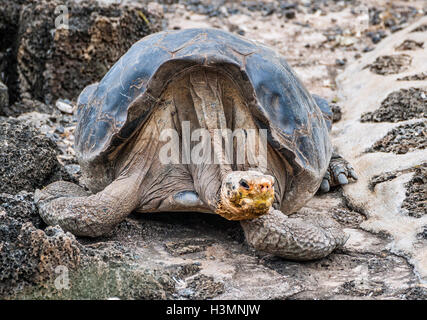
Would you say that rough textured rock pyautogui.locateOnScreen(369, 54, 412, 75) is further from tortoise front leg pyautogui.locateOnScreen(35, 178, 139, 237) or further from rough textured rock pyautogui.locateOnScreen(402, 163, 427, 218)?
tortoise front leg pyautogui.locateOnScreen(35, 178, 139, 237)

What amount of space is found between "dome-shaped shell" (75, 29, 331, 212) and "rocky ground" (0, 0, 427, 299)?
0.48m

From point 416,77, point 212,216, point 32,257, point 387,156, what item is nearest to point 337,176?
point 387,156

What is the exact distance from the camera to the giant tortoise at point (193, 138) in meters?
3.34

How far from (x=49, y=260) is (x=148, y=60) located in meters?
1.35

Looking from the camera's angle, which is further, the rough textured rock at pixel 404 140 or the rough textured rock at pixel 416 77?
the rough textured rock at pixel 416 77

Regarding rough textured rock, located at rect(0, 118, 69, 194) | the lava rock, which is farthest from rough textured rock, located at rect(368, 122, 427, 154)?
the lava rock

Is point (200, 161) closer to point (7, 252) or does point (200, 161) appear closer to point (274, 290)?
point (274, 290)

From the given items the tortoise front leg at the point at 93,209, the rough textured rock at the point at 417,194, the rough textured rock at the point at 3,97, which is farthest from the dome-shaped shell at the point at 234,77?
the rough textured rock at the point at 3,97

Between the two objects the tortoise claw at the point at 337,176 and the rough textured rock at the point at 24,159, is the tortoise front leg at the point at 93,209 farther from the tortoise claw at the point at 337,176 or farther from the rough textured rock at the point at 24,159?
the tortoise claw at the point at 337,176

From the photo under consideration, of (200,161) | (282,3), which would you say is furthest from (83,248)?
(282,3)

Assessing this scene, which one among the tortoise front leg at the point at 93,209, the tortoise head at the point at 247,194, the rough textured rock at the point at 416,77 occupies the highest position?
the tortoise head at the point at 247,194

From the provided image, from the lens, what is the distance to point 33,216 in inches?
139

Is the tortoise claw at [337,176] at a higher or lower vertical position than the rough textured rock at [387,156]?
lower

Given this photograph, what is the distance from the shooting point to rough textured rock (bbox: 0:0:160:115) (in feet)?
20.6
